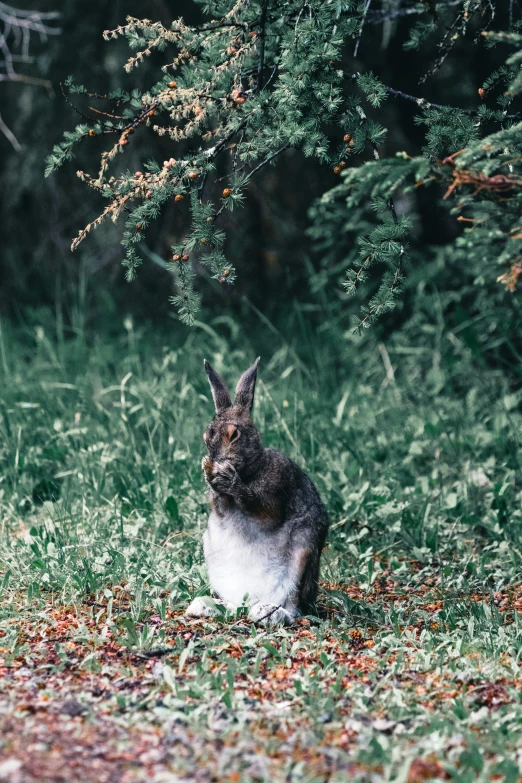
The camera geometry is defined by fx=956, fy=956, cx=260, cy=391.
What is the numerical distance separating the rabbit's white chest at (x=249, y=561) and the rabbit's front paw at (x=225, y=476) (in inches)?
7.0

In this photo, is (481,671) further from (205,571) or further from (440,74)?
(440,74)

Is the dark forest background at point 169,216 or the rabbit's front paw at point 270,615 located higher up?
the dark forest background at point 169,216

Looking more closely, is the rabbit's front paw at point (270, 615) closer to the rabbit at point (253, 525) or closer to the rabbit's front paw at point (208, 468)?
the rabbit at point (253, 525)

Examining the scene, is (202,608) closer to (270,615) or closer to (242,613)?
(242,613)

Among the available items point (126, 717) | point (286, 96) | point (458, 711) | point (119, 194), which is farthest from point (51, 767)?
point (286, 96)

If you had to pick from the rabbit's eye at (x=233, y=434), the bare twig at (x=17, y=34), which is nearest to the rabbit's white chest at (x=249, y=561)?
the rabbit's eye at (x=233, y=434)

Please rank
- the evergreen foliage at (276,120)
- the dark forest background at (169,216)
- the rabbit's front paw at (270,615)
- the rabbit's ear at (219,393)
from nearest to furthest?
1. the evergreen foliage at (276,120)
2. the rabbit's front paw at (270,615)
3. the rabbit's ear at (219,393)
4. the dark forest background at (169,216)

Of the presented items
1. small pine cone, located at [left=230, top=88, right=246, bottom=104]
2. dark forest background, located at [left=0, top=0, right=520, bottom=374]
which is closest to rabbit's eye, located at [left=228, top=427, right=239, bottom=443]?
small pine cone, located at [left=230, top=88, right=246, bottom=104]

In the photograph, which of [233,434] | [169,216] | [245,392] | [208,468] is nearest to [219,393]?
[245,392]

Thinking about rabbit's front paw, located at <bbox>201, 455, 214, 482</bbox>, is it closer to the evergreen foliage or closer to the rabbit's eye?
the rabbit's eye

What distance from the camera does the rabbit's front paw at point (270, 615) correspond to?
3.76m

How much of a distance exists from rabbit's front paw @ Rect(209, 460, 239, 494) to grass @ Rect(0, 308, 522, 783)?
542 millimetres

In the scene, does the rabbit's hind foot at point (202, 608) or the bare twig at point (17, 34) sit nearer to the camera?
the rabbit's hind foot at point (202, 608)

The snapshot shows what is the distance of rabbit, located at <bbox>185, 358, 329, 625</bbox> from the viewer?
12.2ft
